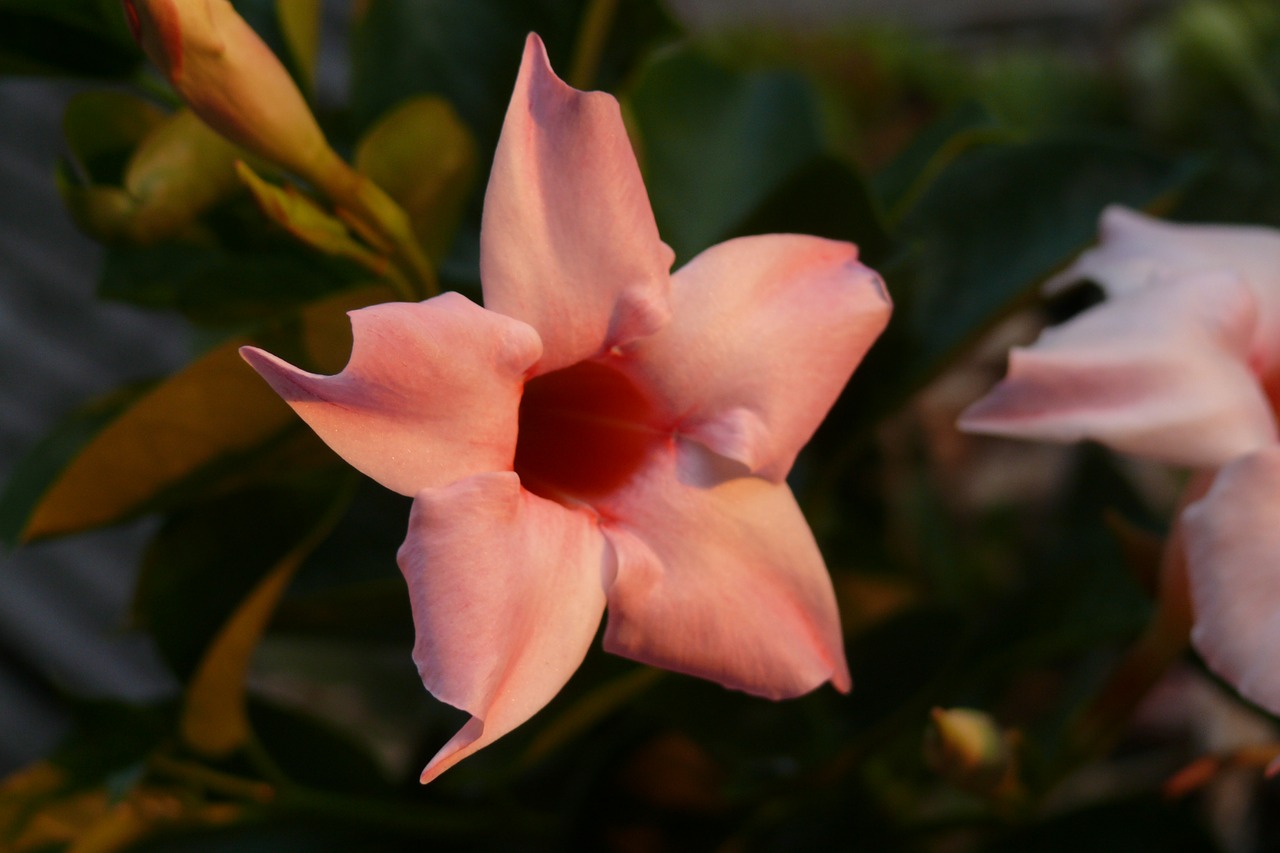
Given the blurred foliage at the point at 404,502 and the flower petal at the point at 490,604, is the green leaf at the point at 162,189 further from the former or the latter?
the flower petal at the point at 490,604

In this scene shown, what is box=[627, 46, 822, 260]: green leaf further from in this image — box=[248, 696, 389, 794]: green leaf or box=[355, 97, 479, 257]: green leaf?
box=[248, 696, 389, 794]: green leaf

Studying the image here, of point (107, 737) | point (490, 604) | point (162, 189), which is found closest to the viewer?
point (490, 604)

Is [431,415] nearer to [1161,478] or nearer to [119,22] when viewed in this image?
[119,22]

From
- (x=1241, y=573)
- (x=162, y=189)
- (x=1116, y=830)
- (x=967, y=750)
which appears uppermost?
(x=162, y=189)

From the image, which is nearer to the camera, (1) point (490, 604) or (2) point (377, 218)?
(1) point (490, 604)

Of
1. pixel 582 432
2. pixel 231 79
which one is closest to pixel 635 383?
pixel 582 432

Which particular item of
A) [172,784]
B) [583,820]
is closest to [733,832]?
[583,820]

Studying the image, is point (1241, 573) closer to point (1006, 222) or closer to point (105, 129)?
point (1006, 222)
